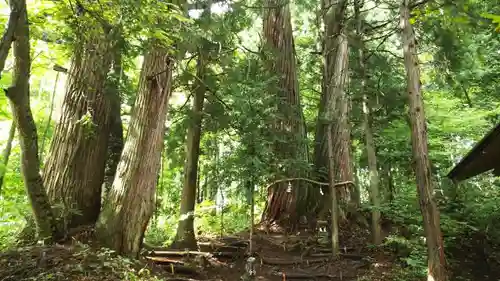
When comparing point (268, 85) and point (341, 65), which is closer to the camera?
point (268, 85)

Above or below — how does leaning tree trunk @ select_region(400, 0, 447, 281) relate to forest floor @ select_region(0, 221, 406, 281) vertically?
above

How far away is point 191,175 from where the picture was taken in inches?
326

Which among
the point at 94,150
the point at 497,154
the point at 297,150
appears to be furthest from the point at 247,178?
the point at 497,154

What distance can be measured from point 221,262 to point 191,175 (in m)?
1.99

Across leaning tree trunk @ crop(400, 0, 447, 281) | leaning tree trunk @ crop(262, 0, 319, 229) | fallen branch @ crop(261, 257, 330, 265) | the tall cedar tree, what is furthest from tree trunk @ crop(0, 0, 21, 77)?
the tall cedar tree

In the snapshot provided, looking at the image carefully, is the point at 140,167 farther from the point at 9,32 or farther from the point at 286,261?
the point at 286,261

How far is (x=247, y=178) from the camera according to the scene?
298 inches

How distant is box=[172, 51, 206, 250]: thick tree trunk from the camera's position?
7967mm

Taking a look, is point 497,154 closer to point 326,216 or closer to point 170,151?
point 326,216

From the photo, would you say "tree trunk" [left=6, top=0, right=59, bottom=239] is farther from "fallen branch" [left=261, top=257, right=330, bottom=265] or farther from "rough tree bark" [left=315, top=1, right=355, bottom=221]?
"rough tree bark" [left=315, top=1, right=355, bottom=221]

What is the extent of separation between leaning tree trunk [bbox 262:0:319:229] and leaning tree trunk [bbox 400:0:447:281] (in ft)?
10.6

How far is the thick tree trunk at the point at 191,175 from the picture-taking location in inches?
314

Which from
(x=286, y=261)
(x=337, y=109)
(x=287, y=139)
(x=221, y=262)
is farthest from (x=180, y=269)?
(x=337, y=109)

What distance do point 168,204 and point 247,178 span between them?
8.55 m
